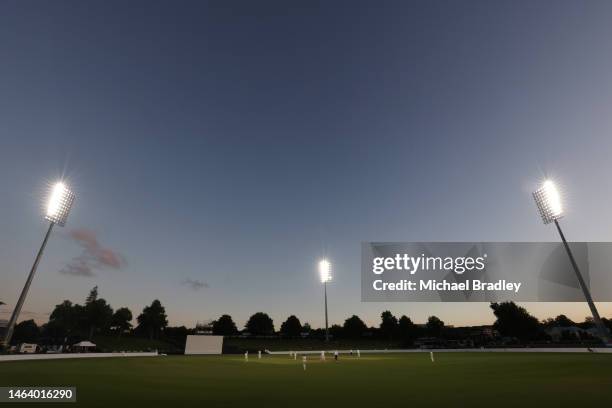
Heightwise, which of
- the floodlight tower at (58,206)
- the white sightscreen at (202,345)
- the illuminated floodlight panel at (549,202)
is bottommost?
the white sightscreen at (202,345)

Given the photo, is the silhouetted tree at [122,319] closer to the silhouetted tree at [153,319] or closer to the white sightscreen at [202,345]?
the silhouetted tree at [153,319]

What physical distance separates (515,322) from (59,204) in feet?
518

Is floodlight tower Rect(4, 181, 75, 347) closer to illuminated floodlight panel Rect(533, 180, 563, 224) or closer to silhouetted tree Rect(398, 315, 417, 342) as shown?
illuminated floodlight panel Rect(533, 180, 563, 224)

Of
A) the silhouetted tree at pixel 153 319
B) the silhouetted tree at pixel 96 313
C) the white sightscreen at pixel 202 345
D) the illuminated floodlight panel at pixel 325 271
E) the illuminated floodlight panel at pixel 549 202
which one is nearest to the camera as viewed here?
the illuminated floodlight panel at pixel 549 202

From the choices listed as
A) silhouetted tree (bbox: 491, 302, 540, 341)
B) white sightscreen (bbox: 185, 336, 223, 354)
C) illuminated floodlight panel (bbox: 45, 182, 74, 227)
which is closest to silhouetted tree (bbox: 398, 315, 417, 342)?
silhouetted tree (bbox: 491, 302, 540, 341)

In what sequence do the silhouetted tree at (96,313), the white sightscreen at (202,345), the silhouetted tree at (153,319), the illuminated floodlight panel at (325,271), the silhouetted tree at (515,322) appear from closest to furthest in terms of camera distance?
the white sightscreen at (202,345), the illuminated floodlight panel at (325,271), the silhouetted tree at (515,322), the silhouetted tree at (96,313), the silhouetted tree at (153,319)

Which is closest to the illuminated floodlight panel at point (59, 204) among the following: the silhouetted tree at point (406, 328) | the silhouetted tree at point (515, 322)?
the silhouetted tree at point (515, 322)

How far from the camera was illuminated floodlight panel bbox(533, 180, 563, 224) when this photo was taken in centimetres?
5731

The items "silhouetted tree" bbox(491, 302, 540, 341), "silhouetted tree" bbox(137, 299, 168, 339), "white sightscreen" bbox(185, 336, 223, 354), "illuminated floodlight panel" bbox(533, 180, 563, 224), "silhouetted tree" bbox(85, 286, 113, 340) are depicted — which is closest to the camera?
"illuminated floodlight panel" bbox(533, 180, 563, 224)

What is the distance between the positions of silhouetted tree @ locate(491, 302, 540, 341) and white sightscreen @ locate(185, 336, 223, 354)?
121 meters

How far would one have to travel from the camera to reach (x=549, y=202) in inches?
2277

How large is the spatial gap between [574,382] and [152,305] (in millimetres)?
189128

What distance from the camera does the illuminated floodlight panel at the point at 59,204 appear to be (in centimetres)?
4778

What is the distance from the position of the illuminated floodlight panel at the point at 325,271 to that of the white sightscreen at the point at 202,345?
985 inches
